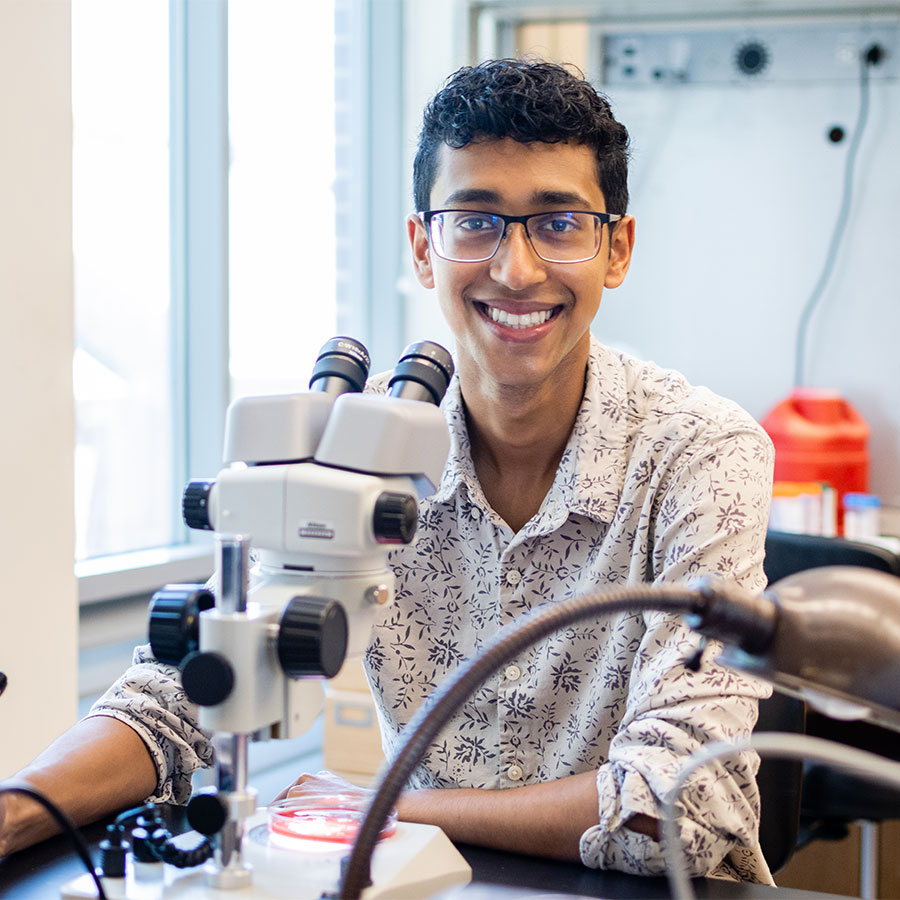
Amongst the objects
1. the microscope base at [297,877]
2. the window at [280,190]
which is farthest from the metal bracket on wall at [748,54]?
the microscope base at [297,877]

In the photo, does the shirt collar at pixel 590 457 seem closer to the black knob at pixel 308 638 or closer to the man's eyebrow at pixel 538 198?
the man's eyebrow at pixel 538 198

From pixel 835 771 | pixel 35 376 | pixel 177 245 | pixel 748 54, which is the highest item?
pixel 748 54

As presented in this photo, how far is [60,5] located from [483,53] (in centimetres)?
157

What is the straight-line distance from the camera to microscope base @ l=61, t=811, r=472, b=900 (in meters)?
0.70

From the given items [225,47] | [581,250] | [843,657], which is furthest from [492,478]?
[225,47]

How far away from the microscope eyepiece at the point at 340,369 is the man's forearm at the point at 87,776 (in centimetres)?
42

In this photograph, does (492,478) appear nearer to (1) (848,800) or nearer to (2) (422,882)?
(2) (422,882)

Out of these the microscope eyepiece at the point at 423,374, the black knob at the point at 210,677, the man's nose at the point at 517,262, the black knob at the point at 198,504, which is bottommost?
the black knob at the point at 210,677

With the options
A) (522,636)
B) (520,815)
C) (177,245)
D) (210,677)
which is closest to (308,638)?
(210,677)

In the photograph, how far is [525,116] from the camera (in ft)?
4.16

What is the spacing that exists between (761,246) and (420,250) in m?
1.63

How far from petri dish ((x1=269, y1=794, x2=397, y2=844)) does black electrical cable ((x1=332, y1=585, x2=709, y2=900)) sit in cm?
20

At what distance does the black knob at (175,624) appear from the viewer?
27.3 inches

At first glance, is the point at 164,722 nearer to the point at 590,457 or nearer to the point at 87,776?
the point at 87,776
